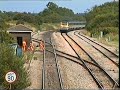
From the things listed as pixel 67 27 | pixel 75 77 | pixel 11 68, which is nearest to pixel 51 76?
pixel 75 77

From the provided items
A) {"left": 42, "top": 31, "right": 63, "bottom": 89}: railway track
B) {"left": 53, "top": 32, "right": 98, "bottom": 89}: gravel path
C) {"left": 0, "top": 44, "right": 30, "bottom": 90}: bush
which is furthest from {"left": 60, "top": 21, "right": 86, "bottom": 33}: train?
{"left": 0, "top": 44, "right": 30, "bottom": 90}: bush

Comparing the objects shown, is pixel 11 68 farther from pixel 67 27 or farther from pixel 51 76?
pixel 67 27

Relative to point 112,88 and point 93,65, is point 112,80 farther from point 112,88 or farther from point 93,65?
point 93,65

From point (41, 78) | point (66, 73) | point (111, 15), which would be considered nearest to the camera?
point (41, 78)

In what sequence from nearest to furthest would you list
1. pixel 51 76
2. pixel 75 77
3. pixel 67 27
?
pixel 51 76, pixel 75 77, pixel 67 27

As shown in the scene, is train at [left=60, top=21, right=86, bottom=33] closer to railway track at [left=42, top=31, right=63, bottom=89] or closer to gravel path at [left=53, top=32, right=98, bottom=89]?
railway track at [left=42, top=31, right=63, bottom=89]

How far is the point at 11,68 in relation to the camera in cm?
1673

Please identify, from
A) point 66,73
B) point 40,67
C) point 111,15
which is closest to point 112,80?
point 66,73

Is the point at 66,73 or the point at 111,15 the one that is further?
the point at 111,15

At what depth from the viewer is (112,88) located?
1750 cm

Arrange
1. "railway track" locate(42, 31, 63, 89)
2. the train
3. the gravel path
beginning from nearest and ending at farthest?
"railway track" locate(42, 31, 63, 89) < the gravel path < the train

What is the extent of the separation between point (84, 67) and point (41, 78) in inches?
182

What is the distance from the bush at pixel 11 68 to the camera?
16.2m

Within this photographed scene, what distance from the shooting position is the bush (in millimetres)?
16250
